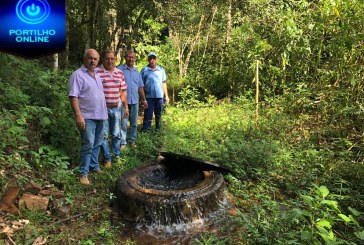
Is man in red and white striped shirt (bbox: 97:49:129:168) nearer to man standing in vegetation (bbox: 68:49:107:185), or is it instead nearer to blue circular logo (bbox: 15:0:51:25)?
man standing in vegetation (bbox: 68:49:107:185)

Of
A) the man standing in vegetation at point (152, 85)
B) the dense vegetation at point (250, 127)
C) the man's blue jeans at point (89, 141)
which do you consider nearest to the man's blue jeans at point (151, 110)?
the man standing in vegetation at point (152, 85)

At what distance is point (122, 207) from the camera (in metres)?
4.30

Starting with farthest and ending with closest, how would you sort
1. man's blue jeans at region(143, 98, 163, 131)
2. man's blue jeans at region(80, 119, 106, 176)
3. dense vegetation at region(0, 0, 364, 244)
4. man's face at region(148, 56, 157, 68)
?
Answer: man's blue jeans at region(143, 98, 163, 131)
man's face at region(148, 56, 157, 68)
man's blue jeans at region(80, 119, 106, 176)
dense vegetation at region(0, 0, 364, 244)

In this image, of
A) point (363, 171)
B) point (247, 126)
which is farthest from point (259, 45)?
point (363, 171)

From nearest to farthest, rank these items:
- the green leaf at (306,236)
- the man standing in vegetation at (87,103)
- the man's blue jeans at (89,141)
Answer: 1. the green leaf at (306,236)
2. the man standing in vegetation at (87,103)
3. the man's blue jeans at (89,141)

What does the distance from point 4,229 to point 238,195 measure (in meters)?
2.89

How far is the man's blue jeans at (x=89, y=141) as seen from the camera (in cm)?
449

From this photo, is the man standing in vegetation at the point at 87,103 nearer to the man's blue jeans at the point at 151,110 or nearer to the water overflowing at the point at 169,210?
the water overflowing at the point at 169,210

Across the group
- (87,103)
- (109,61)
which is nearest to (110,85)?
(109,61)
